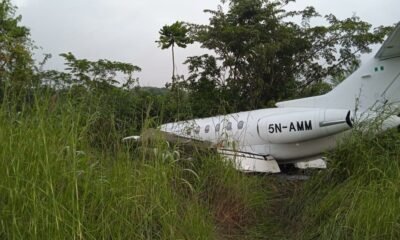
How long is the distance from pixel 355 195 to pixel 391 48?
6677mm

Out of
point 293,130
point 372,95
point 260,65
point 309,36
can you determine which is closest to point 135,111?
point 293,130

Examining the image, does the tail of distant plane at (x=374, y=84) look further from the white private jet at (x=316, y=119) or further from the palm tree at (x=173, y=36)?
the palm tree at (x=173, y=36)

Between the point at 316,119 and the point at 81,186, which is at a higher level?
the point at 316,119

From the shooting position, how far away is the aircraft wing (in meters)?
9.11

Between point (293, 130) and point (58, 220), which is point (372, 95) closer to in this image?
point (293, 130)

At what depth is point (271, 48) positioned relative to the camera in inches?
670

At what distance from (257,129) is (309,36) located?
9.29 metres

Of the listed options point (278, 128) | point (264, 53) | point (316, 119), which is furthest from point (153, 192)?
point (264, 53)

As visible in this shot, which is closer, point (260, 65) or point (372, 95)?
point (372, 95)

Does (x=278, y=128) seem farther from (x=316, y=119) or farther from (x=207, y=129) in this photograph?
(x=207, y=129)

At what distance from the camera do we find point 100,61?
2042 cm

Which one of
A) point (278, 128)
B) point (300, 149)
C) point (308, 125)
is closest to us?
point (308, 125)

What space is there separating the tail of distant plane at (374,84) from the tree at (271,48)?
6706mm

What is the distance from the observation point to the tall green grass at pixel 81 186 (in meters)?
2.56
